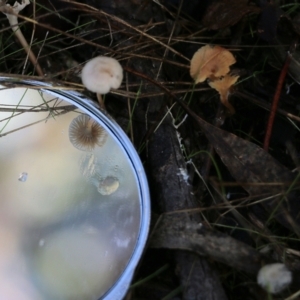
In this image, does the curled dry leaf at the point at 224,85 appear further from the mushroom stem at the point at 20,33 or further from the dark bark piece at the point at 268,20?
the mushroom stem at the point at 20,33

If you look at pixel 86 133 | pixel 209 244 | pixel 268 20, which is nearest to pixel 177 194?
pixel 209 244

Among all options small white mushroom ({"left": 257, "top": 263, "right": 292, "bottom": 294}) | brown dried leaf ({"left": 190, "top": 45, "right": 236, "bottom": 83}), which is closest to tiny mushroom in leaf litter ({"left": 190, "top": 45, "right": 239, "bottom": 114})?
brown dried leaf ({"left": 190, "top": 45, "right": 236, "bottom": 83})

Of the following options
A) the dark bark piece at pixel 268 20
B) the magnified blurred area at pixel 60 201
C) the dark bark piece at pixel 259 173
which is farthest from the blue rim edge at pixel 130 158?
the dark bark piece at pixel 268 20

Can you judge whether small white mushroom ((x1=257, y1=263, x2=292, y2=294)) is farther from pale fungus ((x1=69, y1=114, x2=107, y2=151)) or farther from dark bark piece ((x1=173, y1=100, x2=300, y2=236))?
pale fungus ((x1=69, y1=114, x2=107, y2=151))

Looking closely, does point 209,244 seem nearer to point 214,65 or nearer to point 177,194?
point 177,194

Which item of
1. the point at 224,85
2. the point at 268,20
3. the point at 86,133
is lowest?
the point at 86,133
